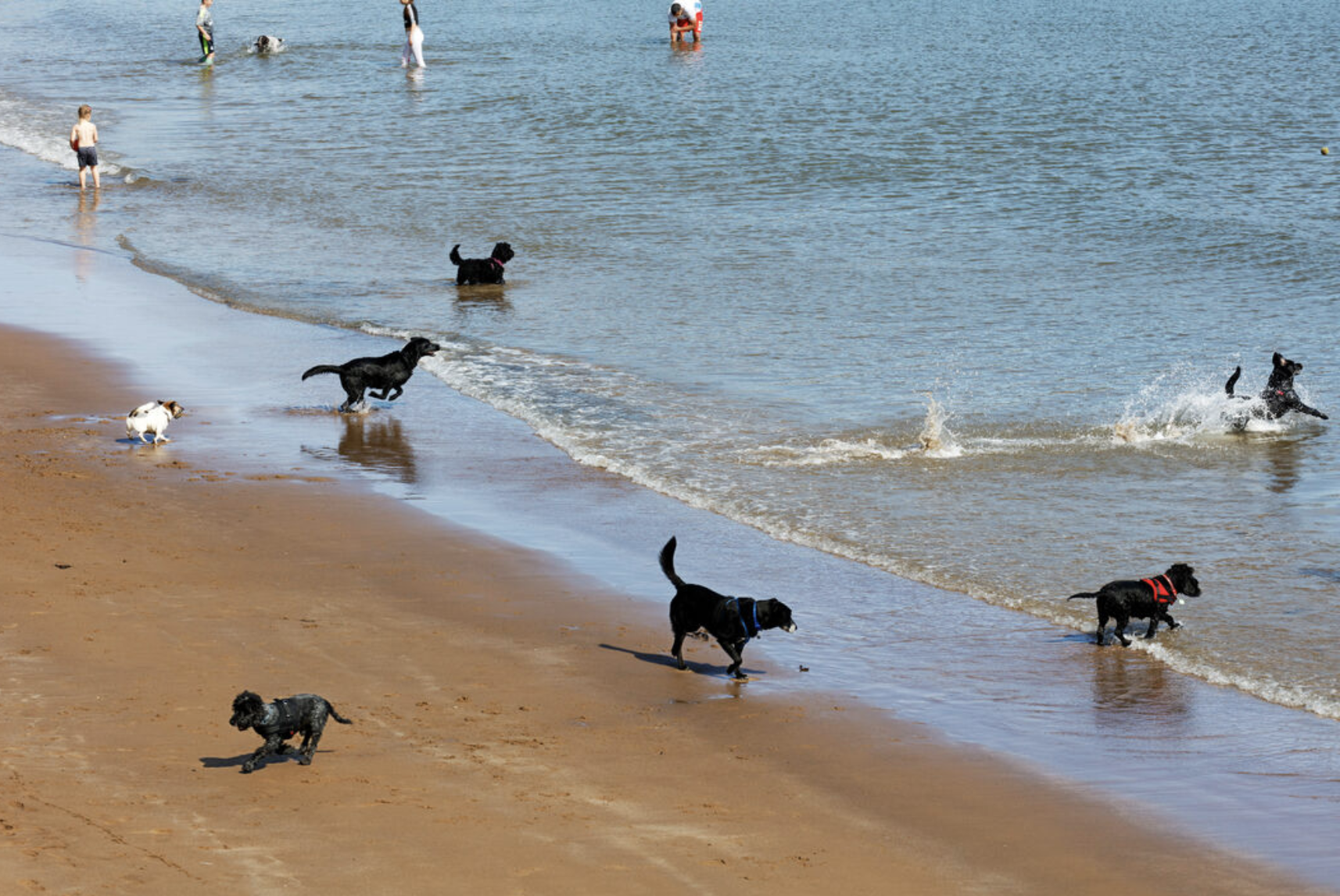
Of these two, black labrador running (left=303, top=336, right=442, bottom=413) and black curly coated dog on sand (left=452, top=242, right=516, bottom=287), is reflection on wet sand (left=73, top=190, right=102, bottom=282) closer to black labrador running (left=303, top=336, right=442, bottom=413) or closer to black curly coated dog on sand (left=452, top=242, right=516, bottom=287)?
black curly coated dog on sand (left=452, top=242, right=516, bottom=287)

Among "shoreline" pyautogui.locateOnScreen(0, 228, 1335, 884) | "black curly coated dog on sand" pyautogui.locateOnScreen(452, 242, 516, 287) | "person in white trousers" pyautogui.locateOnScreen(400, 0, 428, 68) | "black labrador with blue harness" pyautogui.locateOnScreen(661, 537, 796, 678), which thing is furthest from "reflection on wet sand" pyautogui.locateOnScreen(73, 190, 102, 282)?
"person in white trousers" pyautogui.locateOnScreen(400, 0, 428, 68)

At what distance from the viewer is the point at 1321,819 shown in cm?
708

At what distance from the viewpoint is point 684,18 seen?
158ft

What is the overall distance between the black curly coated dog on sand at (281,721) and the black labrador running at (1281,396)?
382 inches

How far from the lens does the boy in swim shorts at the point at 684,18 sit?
156 feet

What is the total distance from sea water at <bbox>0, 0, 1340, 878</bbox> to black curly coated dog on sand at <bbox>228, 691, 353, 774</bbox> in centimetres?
314

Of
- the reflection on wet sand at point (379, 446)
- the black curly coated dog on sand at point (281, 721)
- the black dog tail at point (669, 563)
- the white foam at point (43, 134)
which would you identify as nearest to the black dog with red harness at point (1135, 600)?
the black dog tail at point (669, 563)

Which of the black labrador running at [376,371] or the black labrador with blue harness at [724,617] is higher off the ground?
the black labrador running at [376,371]

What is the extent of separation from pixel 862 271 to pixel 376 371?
29.9ft

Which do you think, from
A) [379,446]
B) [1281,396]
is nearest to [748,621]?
[379,446]

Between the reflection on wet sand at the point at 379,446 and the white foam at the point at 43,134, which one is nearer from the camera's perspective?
the reflection on wet sand at the point at 379,446

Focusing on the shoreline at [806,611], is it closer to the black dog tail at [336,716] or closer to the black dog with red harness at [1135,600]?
the black dog with red harness at [1135,600]

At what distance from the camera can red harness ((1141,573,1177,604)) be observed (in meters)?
9.27

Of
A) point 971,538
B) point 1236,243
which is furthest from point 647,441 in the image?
point 1236,243
